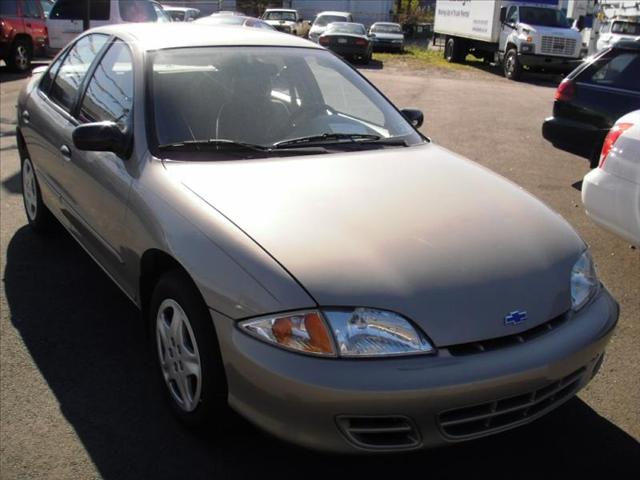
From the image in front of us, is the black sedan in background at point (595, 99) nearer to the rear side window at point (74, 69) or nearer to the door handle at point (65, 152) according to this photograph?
the rear side window at point (74, 69)

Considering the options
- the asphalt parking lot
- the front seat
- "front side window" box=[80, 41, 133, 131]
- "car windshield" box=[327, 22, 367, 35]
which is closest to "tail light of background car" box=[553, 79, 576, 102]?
the asphalt parking lot

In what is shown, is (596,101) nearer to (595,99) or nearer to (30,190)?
(595,99)

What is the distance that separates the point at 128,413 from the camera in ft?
10.1

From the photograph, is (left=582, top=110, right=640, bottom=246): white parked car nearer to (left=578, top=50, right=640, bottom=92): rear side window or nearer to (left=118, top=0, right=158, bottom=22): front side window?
(left=578, top=50, right=640, bottom=92): rear side window

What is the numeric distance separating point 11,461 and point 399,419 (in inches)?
62.2

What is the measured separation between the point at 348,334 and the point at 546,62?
18591mm

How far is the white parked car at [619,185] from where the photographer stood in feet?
14.4

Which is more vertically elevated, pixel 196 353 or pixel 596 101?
pixel 596 101

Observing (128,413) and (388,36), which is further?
(388,36)

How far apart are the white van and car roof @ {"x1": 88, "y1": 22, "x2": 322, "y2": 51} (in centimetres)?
1112

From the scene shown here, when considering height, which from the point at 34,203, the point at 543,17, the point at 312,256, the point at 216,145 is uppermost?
the point at 543,17

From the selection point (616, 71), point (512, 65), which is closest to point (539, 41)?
point (512, 65)

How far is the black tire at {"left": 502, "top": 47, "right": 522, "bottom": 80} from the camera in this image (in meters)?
19.4

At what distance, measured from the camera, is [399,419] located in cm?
233
